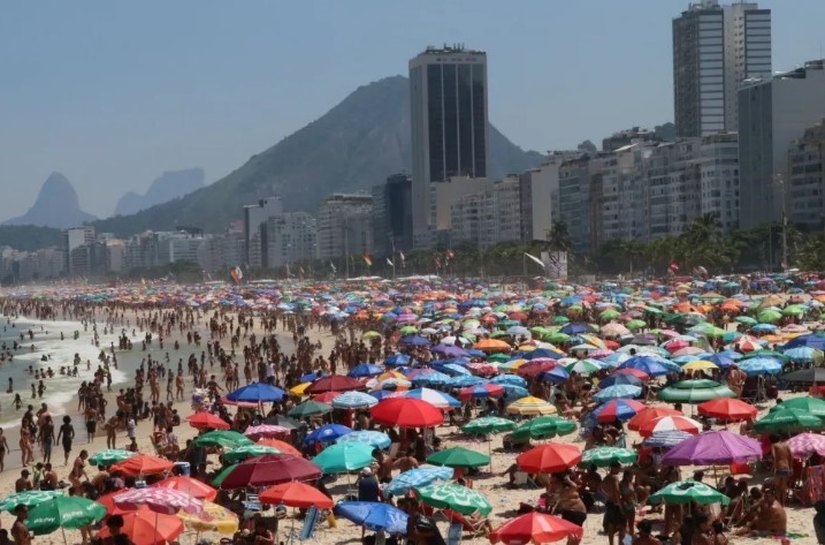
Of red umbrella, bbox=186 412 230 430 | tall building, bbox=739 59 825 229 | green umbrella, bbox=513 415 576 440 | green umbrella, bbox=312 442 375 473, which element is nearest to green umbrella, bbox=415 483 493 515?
green umbrella, bbox=312 442 375 473

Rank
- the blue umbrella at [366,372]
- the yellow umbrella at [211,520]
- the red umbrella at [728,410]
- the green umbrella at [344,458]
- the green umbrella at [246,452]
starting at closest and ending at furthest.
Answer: the yellow umbrella at [211,520] → the green umbrella at [344,458] → the green umbrella at [246,452] → the red umbrella at [728,410] → the blue umbrella at [366,372]

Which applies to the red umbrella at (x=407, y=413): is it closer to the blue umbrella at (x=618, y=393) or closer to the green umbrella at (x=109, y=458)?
the blue umbrella at (x=618, y=393)

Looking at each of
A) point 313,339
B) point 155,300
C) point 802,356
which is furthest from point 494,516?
point 155,300

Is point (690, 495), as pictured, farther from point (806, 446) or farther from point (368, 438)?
point (368, 438)

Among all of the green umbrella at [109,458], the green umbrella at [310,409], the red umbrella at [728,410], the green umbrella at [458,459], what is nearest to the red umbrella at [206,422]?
the green umbrella at [310,409]

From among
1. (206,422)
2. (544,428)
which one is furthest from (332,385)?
(544,428)
